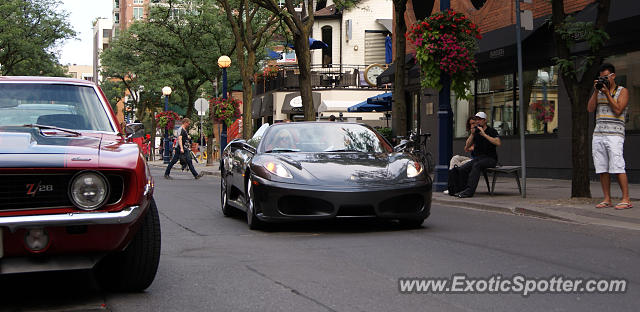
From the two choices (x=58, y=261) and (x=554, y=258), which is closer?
(x=58, y=261)

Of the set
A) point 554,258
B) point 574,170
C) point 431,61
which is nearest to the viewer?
point 554,258

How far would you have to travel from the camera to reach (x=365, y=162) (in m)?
9.48

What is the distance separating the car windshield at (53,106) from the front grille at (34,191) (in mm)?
1442

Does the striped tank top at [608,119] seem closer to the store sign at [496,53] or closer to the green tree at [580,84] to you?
the green tree at [580,84]

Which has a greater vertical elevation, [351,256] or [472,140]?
[472,140]

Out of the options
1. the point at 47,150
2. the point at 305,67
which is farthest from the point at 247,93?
the point at 47,150

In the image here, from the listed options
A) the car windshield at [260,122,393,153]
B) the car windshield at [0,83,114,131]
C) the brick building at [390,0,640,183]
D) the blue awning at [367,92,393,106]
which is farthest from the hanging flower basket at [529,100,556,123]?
the car windshield at [0,83,114,131]

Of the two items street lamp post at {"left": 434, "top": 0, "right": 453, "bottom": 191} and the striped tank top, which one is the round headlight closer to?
the striped tank top

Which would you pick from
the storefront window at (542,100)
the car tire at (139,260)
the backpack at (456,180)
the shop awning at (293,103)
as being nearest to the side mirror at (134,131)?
the car tire at (139,260)

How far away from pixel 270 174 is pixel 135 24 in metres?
40.7

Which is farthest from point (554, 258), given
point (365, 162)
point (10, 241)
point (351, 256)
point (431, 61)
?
point (431, 61)

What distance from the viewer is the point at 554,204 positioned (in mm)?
12250

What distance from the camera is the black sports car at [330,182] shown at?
889 centimetres

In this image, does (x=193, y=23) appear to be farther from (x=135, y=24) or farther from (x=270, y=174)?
(x=270, y=174)
